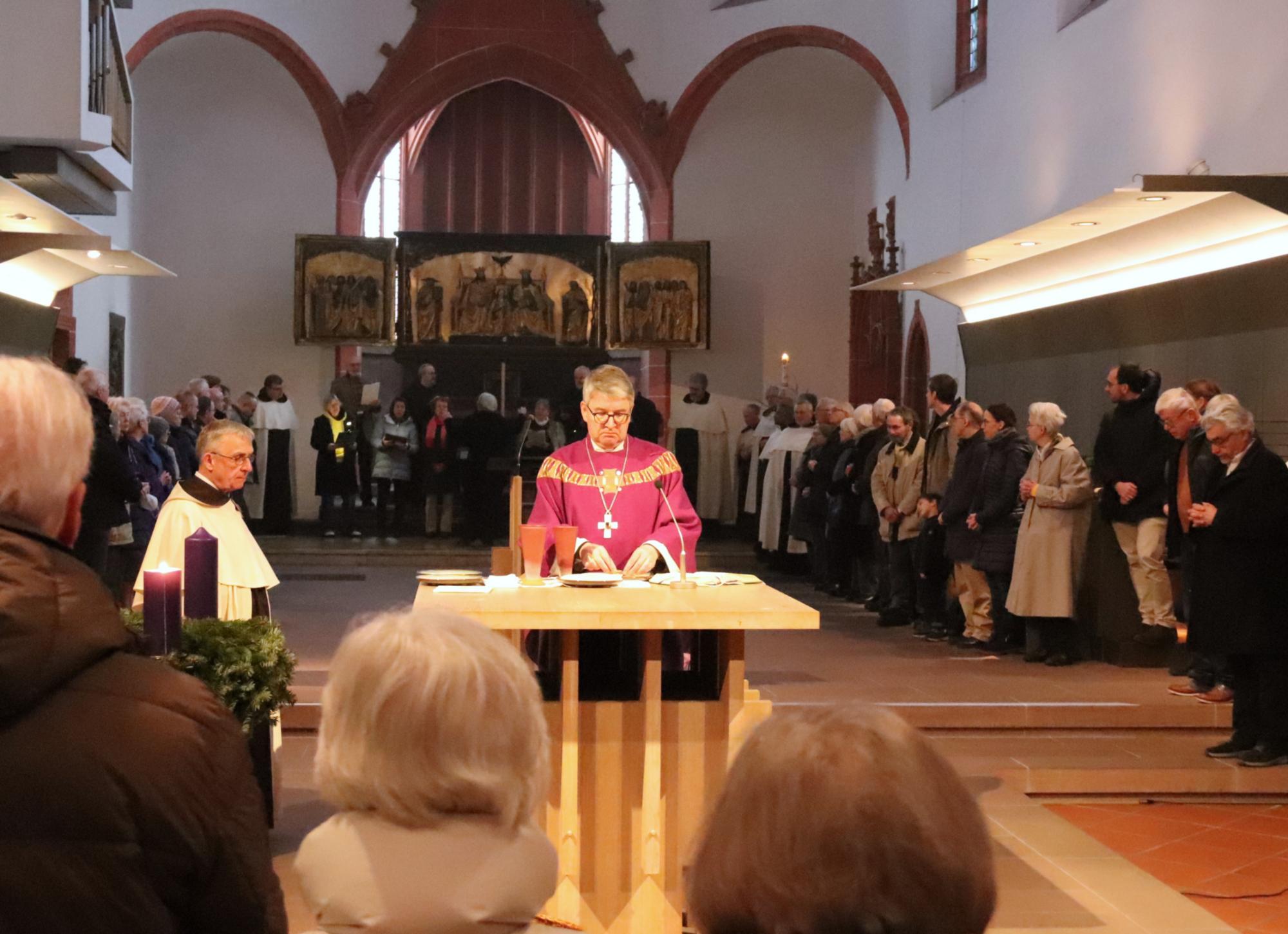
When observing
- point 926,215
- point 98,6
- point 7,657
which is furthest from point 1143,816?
point 926,215

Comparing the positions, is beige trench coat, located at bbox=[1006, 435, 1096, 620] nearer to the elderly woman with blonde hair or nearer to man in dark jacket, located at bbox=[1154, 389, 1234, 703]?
man in dark jacket, located at bbox=[1154, 389, 1234, 703]

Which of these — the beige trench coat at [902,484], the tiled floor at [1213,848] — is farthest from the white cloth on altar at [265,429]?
the tiled floor at [1213,848]

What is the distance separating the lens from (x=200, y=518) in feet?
17.3

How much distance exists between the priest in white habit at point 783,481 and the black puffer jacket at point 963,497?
433cm

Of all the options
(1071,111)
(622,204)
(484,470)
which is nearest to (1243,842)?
(1071,111)

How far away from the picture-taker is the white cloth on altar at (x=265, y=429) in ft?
54.7

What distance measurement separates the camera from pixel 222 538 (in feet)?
17.4

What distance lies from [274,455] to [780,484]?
229 inches

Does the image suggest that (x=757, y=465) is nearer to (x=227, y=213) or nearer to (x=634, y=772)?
(x=227, y=213)

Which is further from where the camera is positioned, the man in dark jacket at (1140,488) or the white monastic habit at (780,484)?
the white monastic habit at (780,484)

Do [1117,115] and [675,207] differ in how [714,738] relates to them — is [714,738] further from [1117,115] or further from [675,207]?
[675,207]

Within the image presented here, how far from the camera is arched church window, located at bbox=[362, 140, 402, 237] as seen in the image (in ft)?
72.6

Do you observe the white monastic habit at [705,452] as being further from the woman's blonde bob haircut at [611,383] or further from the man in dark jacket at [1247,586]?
the woman's blonde bob haircut at [611,383]

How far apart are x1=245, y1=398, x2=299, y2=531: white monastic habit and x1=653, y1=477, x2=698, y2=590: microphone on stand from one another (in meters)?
11.6
